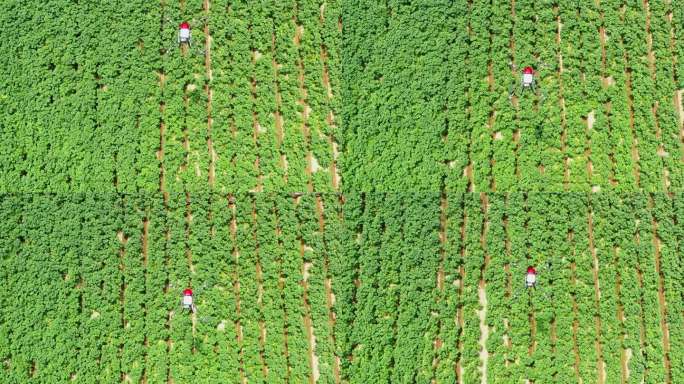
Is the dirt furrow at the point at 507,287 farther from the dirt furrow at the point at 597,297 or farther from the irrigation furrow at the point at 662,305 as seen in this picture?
the irrigation furrow at the point at 662,305

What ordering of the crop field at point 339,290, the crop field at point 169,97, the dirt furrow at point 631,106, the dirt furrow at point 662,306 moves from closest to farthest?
the crop field at point 339,290 < the dirt furrow at point 662,306 < the crop field at point 169,97 < the dirt furrow at point 631,106

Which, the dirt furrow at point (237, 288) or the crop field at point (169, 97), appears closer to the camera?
the dirt furrow at point (237, 288)

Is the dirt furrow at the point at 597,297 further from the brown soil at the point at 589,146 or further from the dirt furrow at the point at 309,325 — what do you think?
the dirt furrow at the point at 309,325

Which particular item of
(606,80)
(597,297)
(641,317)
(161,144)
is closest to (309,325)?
(161,144)

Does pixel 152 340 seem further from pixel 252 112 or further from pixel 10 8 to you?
pixel 10 8

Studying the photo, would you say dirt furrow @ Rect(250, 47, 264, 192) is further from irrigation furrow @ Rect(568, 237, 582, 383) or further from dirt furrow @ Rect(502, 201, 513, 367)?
irrigation furrow @ Rect(568, 237, 582, 383)

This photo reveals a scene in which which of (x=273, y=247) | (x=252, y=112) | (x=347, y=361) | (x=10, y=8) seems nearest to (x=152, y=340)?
(x=273, y=247)

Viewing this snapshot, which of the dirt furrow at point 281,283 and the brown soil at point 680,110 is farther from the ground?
the brown soil at point 680,110

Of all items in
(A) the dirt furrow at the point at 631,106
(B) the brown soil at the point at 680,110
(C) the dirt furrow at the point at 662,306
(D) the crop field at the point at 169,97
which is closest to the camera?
(C) the dirt furrow at the point at 662,306

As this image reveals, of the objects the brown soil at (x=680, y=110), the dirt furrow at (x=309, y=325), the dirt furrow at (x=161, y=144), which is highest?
the brown soil at (x=680, y=110)

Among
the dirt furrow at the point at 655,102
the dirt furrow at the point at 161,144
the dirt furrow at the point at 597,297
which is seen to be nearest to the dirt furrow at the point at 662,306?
the dirt furrow at the point at 655,102
